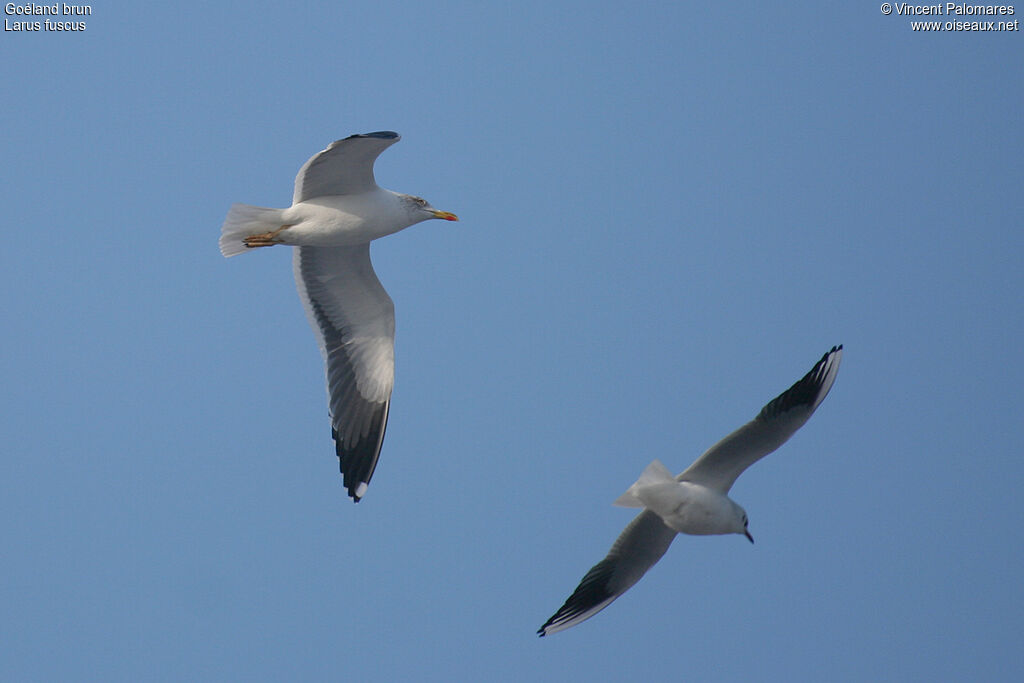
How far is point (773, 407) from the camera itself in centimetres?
773

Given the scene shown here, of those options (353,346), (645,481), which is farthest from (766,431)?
(353,346)

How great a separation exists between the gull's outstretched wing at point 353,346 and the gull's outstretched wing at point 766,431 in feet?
8.27

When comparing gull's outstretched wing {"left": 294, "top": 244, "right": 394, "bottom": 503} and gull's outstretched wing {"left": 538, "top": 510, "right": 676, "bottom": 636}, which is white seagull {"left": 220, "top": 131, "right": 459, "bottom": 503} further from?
gull's outstretched wing {"left": 538, "top": 510, "right": 676, "bottom": 636}

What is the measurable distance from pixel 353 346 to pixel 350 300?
33 cm

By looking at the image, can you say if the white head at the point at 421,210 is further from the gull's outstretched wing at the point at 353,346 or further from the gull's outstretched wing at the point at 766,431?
the gull's outstretched wing at the point at 766,431

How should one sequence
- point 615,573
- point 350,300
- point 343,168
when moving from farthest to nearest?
point 350,300 → point 615,573 → point 343,168

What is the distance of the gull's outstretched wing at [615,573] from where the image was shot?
852 cm

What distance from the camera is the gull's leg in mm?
8742

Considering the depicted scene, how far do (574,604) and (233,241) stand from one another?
10.7 ft

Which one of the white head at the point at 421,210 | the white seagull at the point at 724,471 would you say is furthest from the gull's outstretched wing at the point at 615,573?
the white head at the point at 421,210

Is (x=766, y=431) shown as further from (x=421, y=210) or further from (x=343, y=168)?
(x=343, y=168)

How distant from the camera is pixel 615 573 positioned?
8.62 metres

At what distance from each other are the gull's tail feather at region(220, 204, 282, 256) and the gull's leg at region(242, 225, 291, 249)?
0.02 meters

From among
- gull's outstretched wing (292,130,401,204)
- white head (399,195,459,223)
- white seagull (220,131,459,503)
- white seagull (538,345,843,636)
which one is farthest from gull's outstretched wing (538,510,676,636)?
gull's outstretched wing (292,130,401,204)
